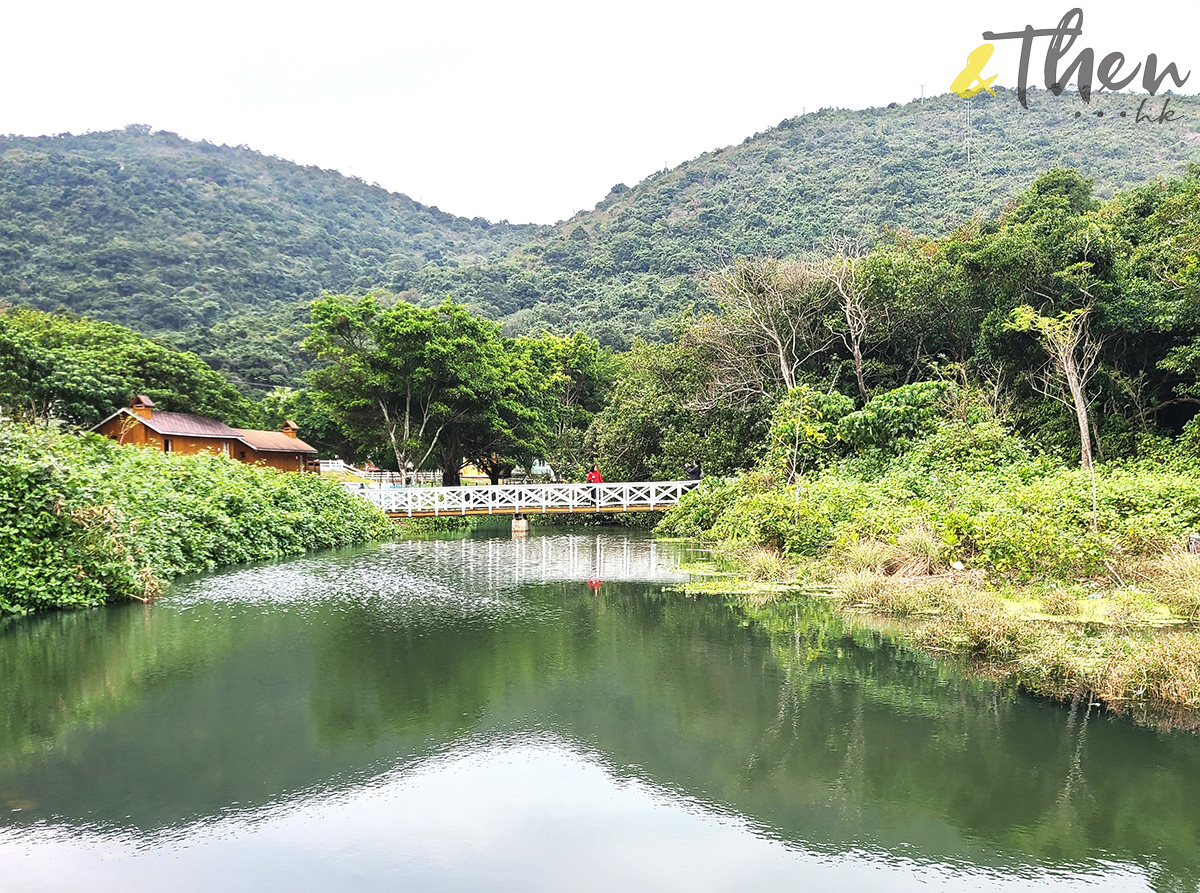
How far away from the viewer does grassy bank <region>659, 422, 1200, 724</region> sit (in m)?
6.32

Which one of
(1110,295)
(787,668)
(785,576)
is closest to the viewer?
(787,668)

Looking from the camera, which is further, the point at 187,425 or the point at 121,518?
the point at 187,425

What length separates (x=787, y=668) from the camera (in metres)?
6.97

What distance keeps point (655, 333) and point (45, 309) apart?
34.0m

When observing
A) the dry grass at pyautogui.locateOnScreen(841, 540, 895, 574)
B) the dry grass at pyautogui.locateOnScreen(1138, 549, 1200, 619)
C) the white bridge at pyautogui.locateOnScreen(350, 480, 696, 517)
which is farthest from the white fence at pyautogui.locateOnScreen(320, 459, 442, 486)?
the dry grass at pyautogui.locateOnScreen(1138, 549, 1200, 619)

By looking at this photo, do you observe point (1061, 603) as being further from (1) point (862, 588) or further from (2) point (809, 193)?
(2) point (809, 193)

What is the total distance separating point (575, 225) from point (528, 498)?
58801 mm

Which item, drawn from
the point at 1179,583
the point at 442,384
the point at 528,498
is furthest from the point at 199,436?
the point at 1179,583

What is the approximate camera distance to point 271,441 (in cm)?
3122

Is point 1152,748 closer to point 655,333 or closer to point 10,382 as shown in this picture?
point 10,382

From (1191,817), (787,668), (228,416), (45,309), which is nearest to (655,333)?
(228,416)

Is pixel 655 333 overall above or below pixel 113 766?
above

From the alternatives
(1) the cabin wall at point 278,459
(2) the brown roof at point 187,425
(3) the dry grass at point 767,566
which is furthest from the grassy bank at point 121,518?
(1) the cabin wall at point 278,459

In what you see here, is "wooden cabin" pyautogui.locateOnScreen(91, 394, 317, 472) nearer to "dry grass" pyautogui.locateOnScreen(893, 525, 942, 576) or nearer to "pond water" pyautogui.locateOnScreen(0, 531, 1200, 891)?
"pond water" pyautogui.locateOnScreen(0, 531, 1200, 891)
